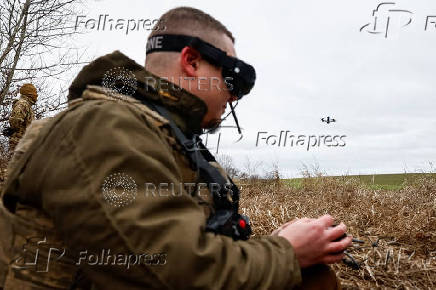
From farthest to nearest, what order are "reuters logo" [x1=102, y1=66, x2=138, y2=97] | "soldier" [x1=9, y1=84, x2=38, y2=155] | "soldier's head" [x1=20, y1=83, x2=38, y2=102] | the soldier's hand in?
"soldier's head" [x1=20, y1=83, x2=38, y2=102], "soldier" [x1=9, y1=84, x2=38, y2=155], "reuters logo" [x1=102, y1=66, x2=138, y2=97], the soldier's hand

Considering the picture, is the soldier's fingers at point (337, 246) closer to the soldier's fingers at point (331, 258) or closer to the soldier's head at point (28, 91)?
the soldier's fingers at point (331, 258)

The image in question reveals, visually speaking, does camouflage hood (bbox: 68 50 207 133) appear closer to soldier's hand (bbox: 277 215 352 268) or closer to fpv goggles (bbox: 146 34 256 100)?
fpv goggles (bbox: 146 34 256 100)

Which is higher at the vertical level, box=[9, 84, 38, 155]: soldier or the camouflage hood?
box=[9, 84, 38, 155]: soldier

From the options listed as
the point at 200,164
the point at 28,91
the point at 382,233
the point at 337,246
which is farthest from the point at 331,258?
the point at 28,91

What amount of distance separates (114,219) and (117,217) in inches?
0.4

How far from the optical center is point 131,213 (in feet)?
3.81

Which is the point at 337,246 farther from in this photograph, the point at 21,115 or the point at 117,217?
the point at 21,115

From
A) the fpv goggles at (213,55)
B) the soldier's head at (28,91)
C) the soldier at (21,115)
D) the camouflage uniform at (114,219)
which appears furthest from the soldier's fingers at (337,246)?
the soldier's head at (28,91)

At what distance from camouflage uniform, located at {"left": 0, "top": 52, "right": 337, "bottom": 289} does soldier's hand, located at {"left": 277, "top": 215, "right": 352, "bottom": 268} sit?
0.07 m

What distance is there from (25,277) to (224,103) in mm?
1337

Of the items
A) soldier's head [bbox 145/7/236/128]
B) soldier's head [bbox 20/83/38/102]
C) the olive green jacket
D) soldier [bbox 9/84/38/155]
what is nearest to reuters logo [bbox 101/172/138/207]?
the olive green jacket

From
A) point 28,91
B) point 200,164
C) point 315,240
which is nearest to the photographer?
point 315,240

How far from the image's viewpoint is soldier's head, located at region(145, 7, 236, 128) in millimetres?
1911

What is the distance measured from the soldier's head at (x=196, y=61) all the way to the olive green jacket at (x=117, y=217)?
0.58m
